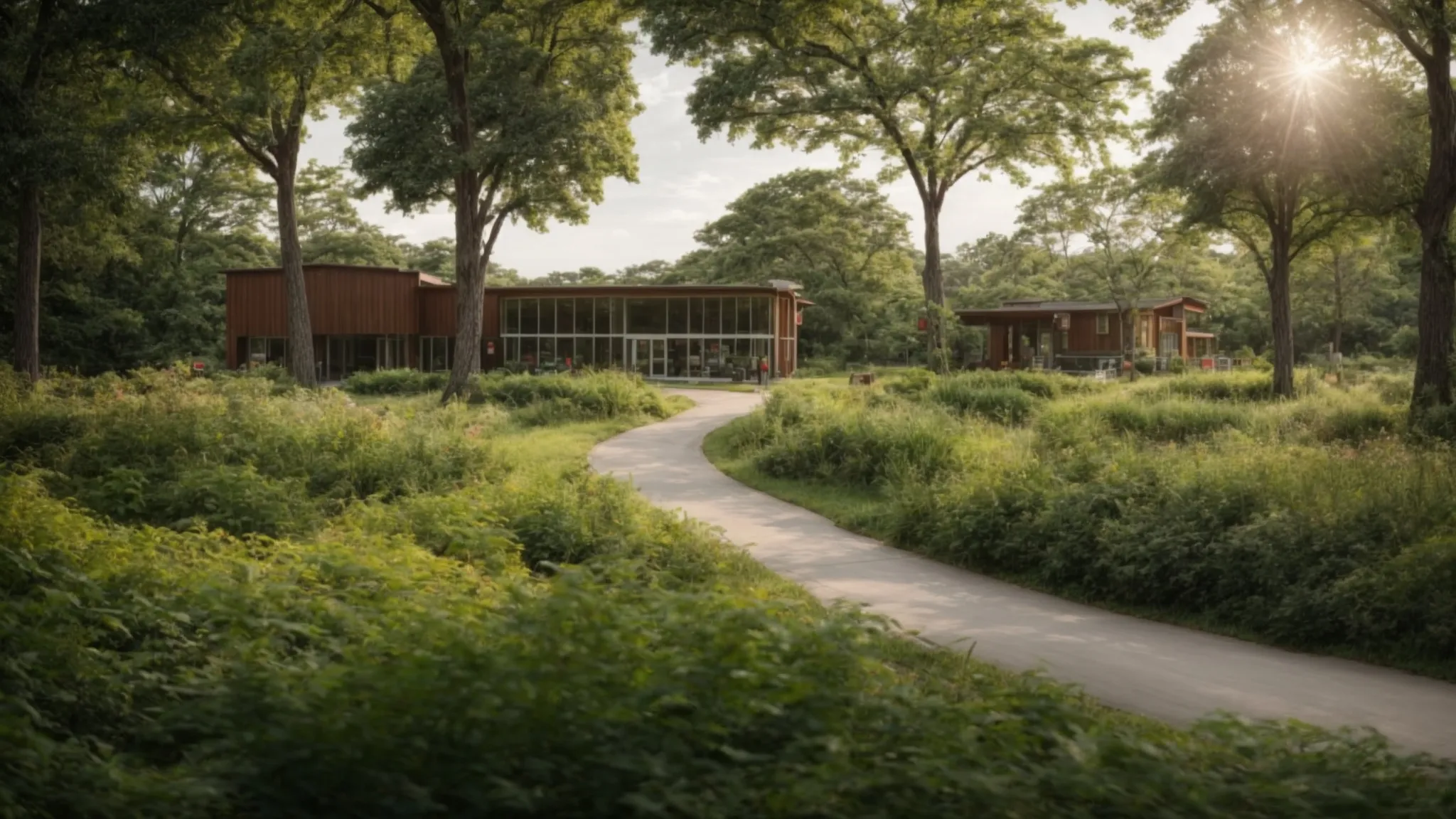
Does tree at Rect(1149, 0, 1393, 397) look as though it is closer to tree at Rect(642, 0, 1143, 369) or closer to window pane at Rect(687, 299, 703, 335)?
tree at Rect(642, 0, 1143, 369)

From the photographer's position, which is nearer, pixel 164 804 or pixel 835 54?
pixel 164 804

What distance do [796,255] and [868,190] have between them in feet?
18.6

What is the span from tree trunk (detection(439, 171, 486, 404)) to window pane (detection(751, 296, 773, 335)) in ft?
66.3

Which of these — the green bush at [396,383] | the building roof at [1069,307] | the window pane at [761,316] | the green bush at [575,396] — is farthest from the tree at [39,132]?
the building roof at [1069,307]

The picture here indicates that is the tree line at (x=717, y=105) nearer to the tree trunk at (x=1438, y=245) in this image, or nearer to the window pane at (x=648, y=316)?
the tree trunk at (x=1438, y=245)

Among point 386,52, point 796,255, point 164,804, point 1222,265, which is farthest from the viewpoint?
point 1222,265

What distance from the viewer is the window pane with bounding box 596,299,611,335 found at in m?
51.5

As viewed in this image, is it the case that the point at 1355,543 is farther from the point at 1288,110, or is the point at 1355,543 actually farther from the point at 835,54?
the point at 835,54

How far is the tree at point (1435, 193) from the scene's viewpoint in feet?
69.4

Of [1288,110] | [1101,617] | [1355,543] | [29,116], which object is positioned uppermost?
[1288,110]

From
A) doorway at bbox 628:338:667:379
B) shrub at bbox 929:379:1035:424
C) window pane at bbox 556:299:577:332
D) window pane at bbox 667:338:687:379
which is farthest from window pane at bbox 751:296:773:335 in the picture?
shrub at bbox 929:379:1035:424

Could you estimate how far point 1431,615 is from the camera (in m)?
8.23

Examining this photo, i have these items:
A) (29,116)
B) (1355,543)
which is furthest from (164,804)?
(29,116)

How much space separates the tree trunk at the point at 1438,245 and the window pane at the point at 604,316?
34925 mm
